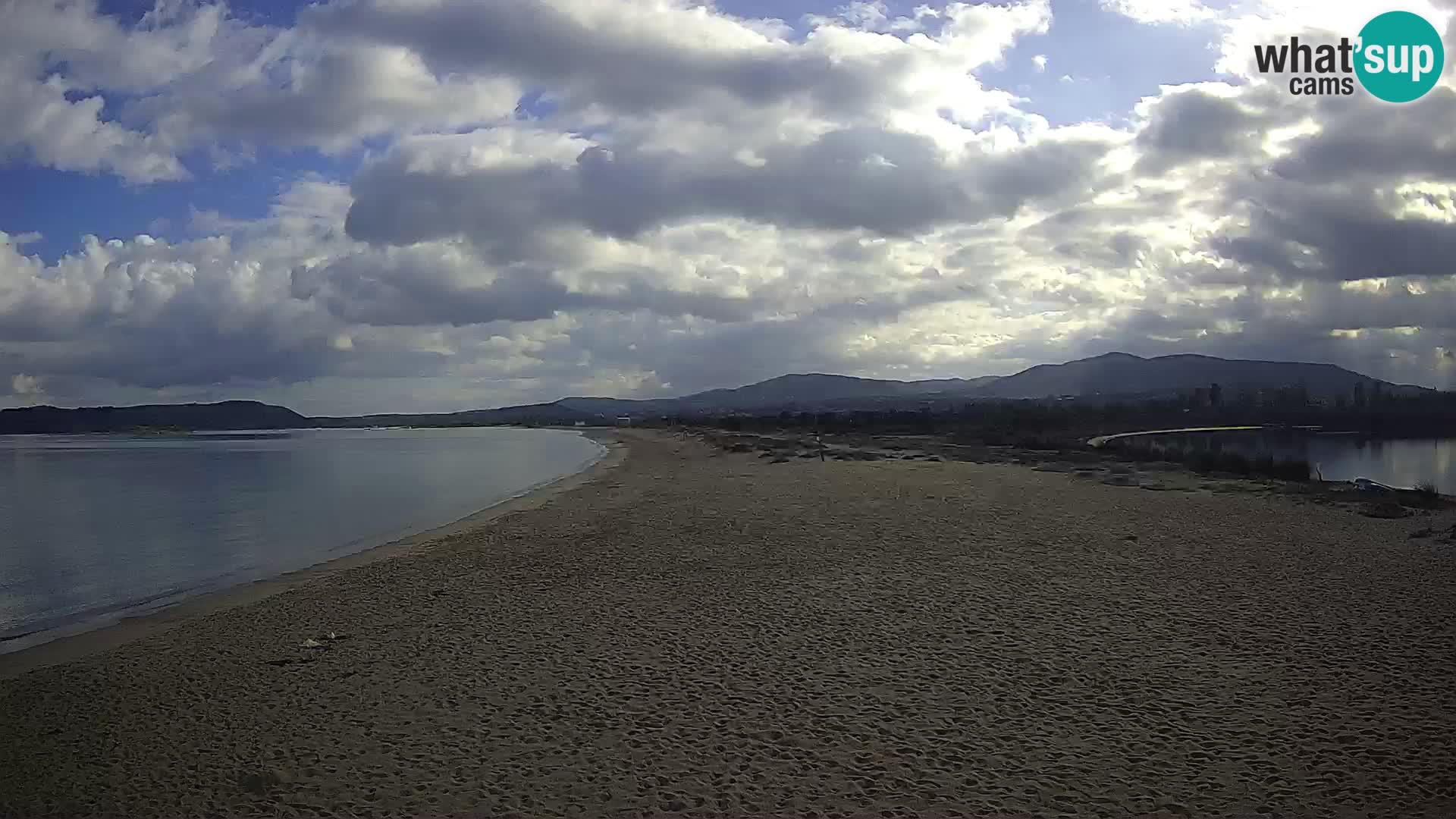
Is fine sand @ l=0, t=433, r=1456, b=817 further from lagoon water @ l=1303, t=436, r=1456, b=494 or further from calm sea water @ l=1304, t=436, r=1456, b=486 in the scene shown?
calm sea water @ l=1304, t=436, r=1456, b=486

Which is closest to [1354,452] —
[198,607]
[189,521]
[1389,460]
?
[1389,460]

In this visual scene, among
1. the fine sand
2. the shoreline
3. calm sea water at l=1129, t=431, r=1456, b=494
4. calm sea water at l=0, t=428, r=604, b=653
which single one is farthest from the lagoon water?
calm sea water at l=0, t=428, r=604, b=653

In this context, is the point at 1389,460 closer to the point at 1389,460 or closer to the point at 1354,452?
the point at 1389,460

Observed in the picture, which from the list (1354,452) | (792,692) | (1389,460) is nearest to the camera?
(792,692)

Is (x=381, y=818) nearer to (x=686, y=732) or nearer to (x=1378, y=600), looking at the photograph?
(x=686, y=732)

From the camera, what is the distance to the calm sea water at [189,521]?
14.1 m

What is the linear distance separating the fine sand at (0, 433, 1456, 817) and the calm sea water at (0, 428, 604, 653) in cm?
296

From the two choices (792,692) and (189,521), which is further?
(189,521)

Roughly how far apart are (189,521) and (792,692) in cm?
2261

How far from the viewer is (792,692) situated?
7.34 m

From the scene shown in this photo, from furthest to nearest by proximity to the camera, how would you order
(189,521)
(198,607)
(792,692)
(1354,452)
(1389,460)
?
(1354,452) < (1389,460) < (189,521) < (198,607) < (792,692)

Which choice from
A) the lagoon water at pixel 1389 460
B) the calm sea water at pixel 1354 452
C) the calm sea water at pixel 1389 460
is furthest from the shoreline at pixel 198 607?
the calm sea water at pixel 1354 452

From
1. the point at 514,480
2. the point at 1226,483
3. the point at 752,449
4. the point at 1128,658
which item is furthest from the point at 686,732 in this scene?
the point at 752,449

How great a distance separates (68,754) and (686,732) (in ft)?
15.1
